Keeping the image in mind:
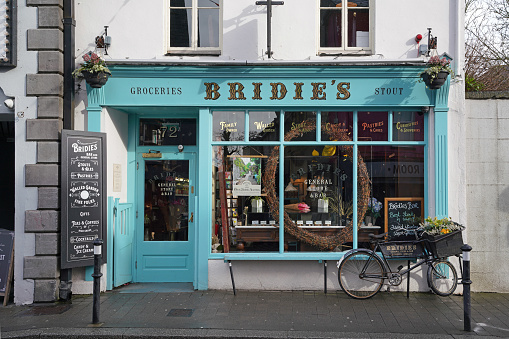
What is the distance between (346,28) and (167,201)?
14.9 feet

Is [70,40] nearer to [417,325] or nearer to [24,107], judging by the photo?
[24,107]

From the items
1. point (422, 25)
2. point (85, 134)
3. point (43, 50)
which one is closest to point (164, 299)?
point (85, 134)

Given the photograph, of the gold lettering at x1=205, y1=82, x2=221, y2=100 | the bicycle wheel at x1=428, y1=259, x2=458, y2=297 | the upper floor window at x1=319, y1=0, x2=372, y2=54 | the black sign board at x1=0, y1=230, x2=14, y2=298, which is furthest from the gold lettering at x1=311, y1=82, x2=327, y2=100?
the black sign board at x1=0, y1=230, x2=14, y2=298

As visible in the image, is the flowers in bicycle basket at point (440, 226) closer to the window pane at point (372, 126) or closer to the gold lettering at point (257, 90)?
the window pane at point (372, 126)

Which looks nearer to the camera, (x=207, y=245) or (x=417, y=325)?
(x=417, y=325)

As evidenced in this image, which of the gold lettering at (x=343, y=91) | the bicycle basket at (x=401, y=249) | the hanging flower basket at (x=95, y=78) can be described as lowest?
the bicycle basket at (x=401, y=249)

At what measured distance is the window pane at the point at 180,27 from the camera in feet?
28.8

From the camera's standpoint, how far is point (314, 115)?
862 cm

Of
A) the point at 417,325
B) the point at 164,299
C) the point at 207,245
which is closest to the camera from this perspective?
the point at 417,325

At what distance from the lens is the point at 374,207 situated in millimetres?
8625

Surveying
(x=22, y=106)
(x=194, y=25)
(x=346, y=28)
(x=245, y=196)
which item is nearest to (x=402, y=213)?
(x=245, y=196)

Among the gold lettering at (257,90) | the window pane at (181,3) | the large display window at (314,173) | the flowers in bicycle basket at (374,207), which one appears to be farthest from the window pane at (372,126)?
the window pane at (181,3)

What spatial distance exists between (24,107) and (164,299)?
3.89m

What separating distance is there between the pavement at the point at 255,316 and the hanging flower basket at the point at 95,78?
11.6ft
